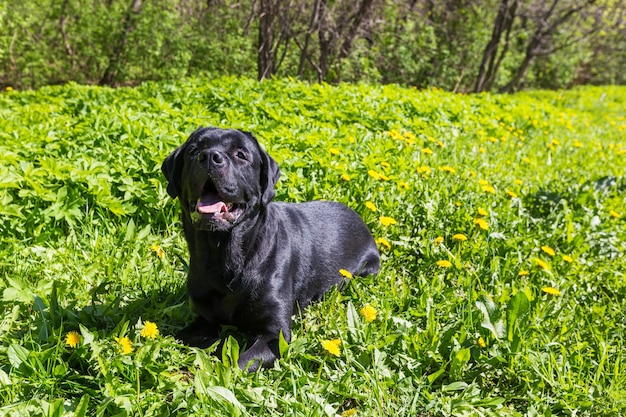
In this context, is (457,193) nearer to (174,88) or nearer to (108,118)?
(108,118)

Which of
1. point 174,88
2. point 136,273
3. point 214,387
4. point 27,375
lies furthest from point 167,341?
point 174,88

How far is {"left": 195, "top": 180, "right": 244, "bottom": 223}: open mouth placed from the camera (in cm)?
245

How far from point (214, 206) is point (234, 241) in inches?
9.4

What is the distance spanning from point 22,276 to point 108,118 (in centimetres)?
204

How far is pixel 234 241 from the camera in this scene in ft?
8.59

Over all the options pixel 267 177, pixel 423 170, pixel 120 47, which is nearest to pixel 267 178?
pixel 267 177

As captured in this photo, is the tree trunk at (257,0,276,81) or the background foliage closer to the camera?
the tree trunk at (257,0,276,81)

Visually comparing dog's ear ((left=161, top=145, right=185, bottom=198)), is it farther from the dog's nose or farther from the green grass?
the green grass

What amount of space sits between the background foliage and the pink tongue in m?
8.42

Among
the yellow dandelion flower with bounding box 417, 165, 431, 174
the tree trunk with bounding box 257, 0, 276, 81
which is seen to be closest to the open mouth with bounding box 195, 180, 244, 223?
the yellow dandelion flower with bounding box 417, 165, 431, 174

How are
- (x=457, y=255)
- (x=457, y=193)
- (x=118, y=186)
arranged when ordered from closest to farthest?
(x=457, y=255) → (x=118, y=186) → (x=457, y=193)

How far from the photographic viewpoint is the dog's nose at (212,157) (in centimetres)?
241

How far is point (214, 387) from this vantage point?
2.09 m

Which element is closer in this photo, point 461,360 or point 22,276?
point 461,360
